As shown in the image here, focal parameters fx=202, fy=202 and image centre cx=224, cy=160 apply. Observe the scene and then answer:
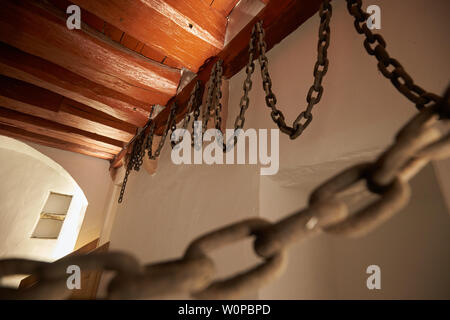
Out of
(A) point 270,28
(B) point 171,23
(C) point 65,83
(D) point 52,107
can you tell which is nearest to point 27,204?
(D) point 52,107

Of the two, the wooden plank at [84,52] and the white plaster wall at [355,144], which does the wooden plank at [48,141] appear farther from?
the white plaster wall at [355,144]

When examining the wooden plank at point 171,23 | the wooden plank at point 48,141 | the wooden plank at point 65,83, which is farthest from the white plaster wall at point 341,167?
the wooden plank at point 48,141

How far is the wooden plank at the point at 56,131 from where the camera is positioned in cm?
254

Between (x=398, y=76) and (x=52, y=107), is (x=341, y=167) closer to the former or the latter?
(x=398, y=76)

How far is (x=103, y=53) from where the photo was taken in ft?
5.18

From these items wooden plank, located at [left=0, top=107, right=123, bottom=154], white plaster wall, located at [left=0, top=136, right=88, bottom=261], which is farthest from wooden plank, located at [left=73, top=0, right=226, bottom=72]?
white plaster wall, located at [left=0, top=136, right=88, bottom=261]

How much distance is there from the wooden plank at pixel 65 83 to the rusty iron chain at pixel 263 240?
7.05ft

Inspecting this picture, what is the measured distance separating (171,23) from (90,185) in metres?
3.42

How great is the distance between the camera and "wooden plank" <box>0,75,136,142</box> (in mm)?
2055

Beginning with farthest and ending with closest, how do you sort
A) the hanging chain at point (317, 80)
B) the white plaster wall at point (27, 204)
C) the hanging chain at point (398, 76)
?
1. the white plaster wall at point (27, 204)
2. the hanging chain at point (317, 80)
3. the hanging chain at point (398, 76)

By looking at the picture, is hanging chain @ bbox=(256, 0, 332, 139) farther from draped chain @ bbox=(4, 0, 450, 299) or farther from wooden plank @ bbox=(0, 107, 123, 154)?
wooden plank @ bbox=(0, 107, 123, 154)

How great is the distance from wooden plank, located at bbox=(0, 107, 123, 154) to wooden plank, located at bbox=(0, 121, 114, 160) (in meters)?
0.23

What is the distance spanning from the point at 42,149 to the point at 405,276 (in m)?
4.55
